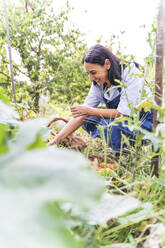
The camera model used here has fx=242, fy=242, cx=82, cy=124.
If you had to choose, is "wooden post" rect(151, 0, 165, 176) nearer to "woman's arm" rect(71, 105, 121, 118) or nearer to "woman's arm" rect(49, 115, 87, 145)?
"woman's arm" rect(49, 115, 87, 145)

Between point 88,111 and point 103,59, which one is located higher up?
point 103,59

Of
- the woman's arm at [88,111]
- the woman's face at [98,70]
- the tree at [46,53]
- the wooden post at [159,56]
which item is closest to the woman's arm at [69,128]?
the woman's arm at [88,111]

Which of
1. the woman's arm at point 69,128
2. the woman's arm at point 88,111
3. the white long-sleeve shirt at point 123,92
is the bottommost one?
the woman's arm at point 69,128

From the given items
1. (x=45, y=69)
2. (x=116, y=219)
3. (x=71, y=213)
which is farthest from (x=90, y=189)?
(x=45, y=69)

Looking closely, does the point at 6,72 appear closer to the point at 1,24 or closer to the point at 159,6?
the point at 1,24

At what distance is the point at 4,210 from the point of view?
0.66ft

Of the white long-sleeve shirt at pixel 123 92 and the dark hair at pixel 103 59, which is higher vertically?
the dark hair at pixel 103 59

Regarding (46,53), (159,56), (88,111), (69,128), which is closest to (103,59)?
(88,111)

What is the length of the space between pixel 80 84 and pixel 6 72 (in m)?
1.09

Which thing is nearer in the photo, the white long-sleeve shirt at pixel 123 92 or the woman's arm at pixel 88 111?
the white long-sleeve shirt at pixel 123 92

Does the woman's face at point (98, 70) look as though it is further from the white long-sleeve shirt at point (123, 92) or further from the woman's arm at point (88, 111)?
the woman's arm at point (88, 111)

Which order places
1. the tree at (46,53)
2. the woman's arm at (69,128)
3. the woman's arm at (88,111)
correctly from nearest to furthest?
the woman's arm at (69,128) < the woman's arm at (88,111) < the tree at (46,53)

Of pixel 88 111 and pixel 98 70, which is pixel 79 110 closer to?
pixel 88 111

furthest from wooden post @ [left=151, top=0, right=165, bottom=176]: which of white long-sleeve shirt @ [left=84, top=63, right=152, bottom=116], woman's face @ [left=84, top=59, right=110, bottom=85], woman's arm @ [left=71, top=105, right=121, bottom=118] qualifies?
woman's face @ [left=84, top=59, right=110, bottom=85]
